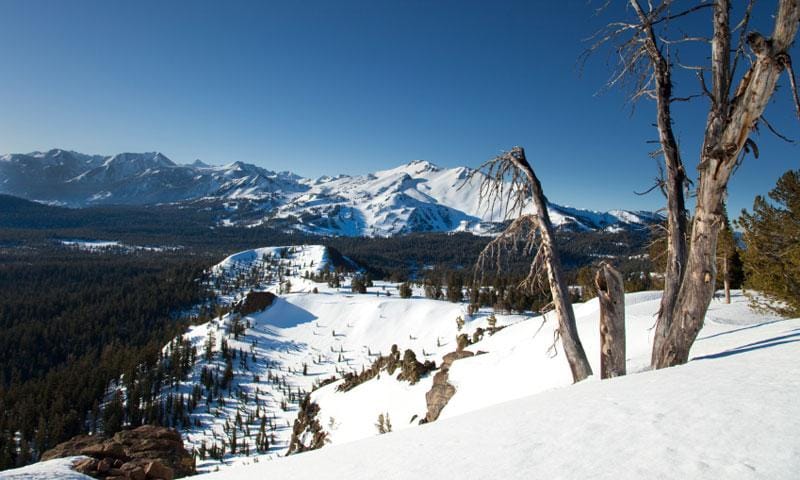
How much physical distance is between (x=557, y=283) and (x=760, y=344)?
3.95m

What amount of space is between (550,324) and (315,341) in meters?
92.9

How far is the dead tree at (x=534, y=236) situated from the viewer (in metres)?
7.82

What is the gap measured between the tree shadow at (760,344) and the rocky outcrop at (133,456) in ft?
39.6

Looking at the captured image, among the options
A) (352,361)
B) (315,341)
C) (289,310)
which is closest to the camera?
(352,361)

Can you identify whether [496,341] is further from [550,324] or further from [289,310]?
[289,310]

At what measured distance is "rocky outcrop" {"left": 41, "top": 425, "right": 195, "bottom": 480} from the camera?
29.3ft

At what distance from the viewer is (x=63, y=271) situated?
7318 inches

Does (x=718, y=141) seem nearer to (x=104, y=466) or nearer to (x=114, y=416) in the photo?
(x=104, y=466)

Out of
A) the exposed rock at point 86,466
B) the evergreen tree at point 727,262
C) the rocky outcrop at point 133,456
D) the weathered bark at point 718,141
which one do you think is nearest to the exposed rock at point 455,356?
the evergreen tree at point 727,262

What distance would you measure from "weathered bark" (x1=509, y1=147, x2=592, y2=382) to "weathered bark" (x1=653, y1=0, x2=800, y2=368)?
1.40 meters

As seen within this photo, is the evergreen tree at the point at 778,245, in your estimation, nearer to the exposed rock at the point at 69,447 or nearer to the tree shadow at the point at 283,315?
the exposed rock at the point at 69,447

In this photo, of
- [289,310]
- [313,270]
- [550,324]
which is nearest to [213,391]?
[289,310]

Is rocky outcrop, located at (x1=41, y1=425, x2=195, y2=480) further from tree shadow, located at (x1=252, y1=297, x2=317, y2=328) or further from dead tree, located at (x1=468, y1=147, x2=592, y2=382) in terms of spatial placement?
tree shadow, located at (x1=252, y1=297, x2=317, y2=328)

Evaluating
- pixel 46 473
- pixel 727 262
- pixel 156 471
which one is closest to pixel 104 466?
pixel 156 471
